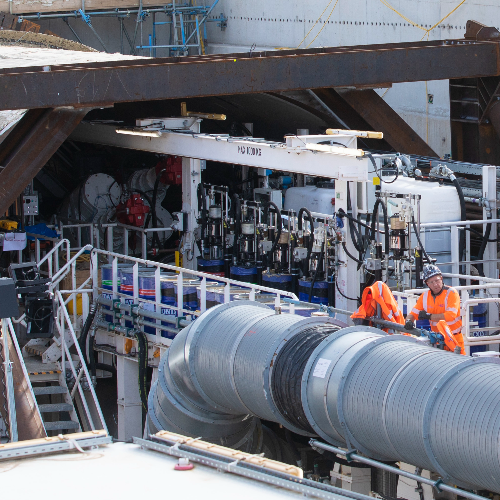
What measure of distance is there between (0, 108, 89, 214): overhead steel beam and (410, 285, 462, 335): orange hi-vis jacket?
6.71 m

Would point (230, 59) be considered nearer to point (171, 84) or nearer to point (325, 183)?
point (171, 84)

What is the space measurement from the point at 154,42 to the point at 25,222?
12.1 m

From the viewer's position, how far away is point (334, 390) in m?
8.38

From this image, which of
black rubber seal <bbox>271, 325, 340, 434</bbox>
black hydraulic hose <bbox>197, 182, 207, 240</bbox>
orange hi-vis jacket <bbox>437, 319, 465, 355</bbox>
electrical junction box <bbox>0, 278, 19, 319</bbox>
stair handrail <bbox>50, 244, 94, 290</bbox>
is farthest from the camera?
black hydraulic hose <bbox>197, 182, 207, 240</bbox>

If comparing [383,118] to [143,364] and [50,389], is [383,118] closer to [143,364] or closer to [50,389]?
[143,364]

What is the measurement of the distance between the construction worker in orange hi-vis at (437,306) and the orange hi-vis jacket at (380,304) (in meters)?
0.18

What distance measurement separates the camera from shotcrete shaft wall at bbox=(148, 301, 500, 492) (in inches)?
293

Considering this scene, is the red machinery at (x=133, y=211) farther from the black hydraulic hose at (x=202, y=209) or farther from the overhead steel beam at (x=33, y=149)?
the overhead steel beam at (x=33, y=149)

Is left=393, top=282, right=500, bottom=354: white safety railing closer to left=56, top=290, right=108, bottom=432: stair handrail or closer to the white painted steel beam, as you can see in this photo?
the white painted steel beam

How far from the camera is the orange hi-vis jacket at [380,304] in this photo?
10.2 metres

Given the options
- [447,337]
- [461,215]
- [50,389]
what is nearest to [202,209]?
[50,389]

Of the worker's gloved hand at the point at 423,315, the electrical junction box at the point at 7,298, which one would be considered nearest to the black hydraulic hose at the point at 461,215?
the worker's gloved hand at the point at 423,315

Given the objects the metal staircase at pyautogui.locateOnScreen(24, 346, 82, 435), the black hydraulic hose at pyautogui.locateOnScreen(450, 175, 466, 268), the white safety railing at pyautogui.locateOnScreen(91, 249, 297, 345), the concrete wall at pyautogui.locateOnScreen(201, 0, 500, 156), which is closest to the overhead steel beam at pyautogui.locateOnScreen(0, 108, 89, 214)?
the white safety railing at pyautogui.locateOnScreen(91, 249, 297, 345)

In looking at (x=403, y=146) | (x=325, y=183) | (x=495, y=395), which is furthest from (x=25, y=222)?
(x=495, y=395)
